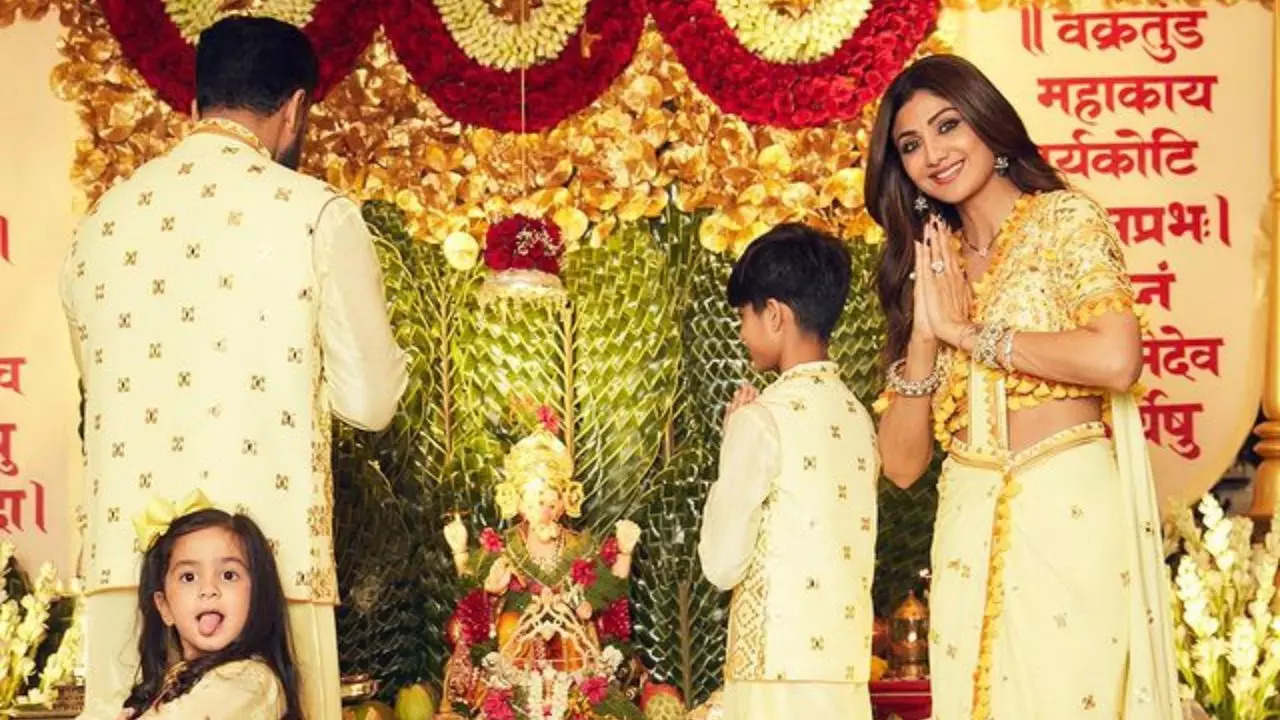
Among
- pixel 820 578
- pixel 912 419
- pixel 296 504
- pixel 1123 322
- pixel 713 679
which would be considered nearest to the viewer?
pixel 1123 322

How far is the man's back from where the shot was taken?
161 inches

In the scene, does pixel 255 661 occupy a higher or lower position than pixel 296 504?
lower

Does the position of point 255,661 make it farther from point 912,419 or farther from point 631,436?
point 631,436

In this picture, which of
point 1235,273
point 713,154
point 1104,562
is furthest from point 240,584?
point 1235,273

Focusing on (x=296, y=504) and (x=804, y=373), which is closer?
(x=296, y=504)

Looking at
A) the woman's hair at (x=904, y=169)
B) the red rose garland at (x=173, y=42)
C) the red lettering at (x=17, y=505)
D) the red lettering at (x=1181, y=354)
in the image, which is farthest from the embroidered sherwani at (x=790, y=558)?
the red lettering at (x=17, y=505)

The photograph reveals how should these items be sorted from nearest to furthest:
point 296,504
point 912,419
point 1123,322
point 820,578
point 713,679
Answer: point 1123,322
point 912,419
point 296,504
point 820,578
point 713,679

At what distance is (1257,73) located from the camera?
6859mm

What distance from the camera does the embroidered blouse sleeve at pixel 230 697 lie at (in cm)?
393

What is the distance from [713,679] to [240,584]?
2.78 m

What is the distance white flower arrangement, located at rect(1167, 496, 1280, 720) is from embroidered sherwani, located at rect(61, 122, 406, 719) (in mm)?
2757

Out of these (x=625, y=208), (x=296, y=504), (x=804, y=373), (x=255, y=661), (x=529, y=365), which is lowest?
(x=255, y=661)

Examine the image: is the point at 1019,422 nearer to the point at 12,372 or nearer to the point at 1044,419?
the point at 1044,419

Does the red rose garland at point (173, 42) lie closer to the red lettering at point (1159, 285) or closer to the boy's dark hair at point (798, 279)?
the boy's dark hair at point (798, 279)
